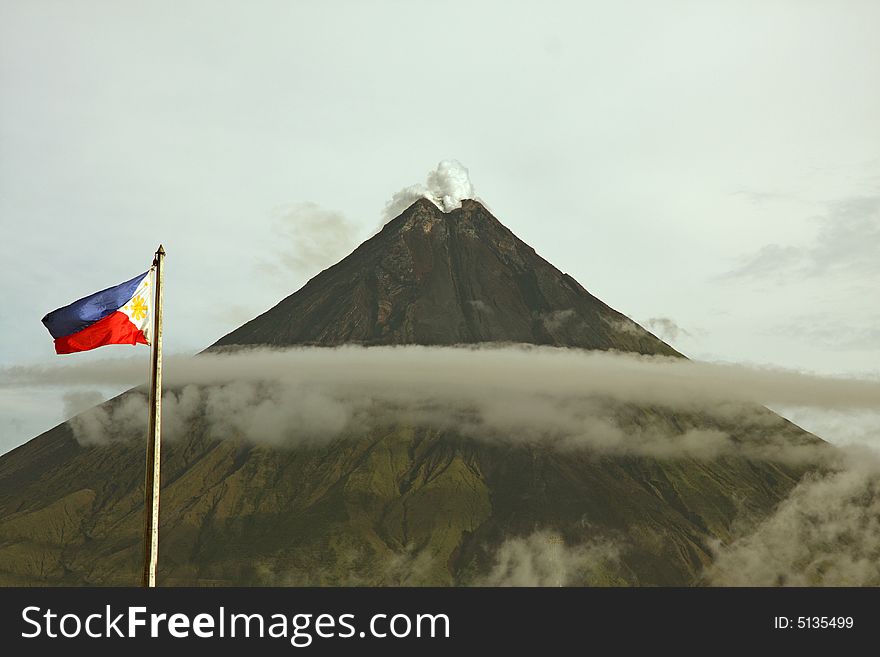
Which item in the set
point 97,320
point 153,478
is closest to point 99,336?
point 97,320

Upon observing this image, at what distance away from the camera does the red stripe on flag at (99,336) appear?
130ft

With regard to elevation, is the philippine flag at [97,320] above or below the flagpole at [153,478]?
above

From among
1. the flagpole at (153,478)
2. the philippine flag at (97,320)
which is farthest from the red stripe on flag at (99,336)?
the flagpole at (153,478)

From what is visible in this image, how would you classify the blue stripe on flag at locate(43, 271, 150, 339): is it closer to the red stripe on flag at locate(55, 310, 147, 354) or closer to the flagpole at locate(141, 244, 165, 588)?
the red stripe on flag at locate(55, 310, 147, 354)

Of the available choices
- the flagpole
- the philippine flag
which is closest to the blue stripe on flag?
the philippine flag

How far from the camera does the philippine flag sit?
130 ft

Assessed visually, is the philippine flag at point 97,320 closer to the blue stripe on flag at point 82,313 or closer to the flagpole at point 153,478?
the blue stripe on flag at point 82,313

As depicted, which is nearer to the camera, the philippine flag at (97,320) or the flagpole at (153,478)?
the flagpole at (153,478)
